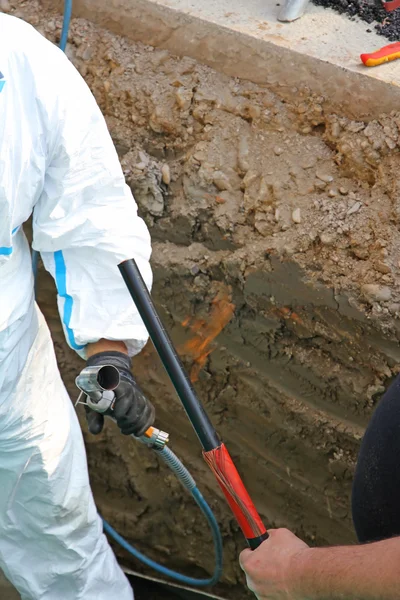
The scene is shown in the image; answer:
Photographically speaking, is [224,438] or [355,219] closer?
[355,219]

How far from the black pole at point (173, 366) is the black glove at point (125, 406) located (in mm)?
197

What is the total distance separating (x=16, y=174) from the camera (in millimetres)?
1413

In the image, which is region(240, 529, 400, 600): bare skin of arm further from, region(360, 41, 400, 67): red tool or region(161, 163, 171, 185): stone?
region(360, 41, 400, 67): red tool

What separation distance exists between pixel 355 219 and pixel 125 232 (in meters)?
0.72

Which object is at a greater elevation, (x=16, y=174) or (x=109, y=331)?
(x=16, y=174)

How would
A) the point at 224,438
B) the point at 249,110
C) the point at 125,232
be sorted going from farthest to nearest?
the point at 224,438 → the point at 249,110 → the point at 125,232

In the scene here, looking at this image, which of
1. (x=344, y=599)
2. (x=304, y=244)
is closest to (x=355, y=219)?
(x=304, y=244)

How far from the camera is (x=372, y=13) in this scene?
2164mm

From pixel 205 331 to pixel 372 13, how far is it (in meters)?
1.16

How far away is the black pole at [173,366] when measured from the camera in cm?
132

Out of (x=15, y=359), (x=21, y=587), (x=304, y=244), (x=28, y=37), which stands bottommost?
(x=21, y=587)

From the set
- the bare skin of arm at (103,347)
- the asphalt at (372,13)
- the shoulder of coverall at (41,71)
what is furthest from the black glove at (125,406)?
the asphalt at (372,13)

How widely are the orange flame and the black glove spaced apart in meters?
0.58

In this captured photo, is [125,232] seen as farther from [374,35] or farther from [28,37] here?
[374,35]
